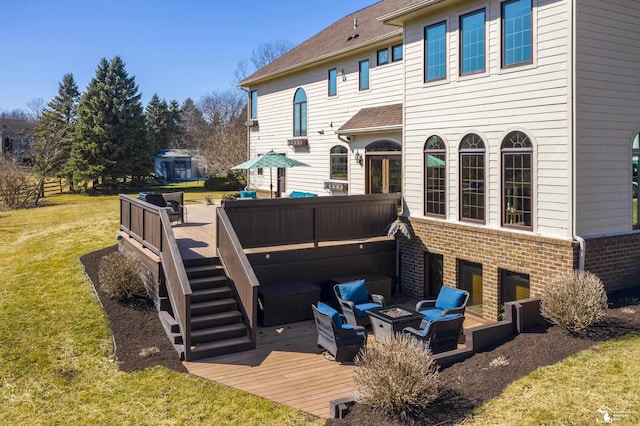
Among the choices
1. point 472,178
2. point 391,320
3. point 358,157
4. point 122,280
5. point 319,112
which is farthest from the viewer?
point 319,112

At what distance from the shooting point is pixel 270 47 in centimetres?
5456

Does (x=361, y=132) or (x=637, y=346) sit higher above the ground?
(x=361, y=132)

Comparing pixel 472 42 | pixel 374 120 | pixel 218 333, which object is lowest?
pixel 218 333

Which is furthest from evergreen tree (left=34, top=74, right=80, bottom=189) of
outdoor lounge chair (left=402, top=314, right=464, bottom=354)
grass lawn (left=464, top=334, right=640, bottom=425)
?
grass lawn (left=464, top=334, right=640, bottom=425)

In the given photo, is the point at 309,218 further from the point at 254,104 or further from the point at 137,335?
the point at 254,104

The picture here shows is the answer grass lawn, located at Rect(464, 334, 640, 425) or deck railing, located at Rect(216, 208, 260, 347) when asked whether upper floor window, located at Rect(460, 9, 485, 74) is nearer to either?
deck railing, located at Rect(216, 208, 260, 347)

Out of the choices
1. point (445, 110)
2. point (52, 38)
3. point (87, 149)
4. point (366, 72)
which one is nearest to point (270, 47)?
point (87, 149)

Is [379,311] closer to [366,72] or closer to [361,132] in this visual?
[361,132]

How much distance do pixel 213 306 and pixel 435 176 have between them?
5.94 m

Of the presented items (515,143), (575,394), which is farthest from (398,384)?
(515,143)

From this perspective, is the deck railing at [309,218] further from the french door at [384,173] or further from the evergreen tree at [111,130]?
the evergreen tree at [111,130]

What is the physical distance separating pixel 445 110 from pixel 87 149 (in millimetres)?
33505

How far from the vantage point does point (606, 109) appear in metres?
9.68

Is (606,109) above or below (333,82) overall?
below
